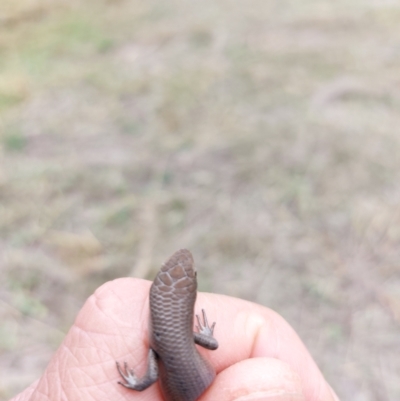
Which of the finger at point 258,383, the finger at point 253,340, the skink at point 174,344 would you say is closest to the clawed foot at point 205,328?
the finger at point 253,340

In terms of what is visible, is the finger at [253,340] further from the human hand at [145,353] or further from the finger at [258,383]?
the finger at [258,383]

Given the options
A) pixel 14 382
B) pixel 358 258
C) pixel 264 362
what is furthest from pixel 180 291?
pixel 358 258

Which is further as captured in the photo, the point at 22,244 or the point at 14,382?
the point at 22,244

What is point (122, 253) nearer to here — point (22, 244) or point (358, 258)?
point (22, 244)

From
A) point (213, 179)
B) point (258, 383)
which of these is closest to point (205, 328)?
point (258, 383)

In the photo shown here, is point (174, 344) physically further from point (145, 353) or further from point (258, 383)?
point (258, 383)

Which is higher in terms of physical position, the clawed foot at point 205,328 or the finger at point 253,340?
the clawed foot at point 205,328

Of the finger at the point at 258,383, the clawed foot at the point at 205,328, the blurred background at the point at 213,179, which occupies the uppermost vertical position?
the finger at the point at 258,383
